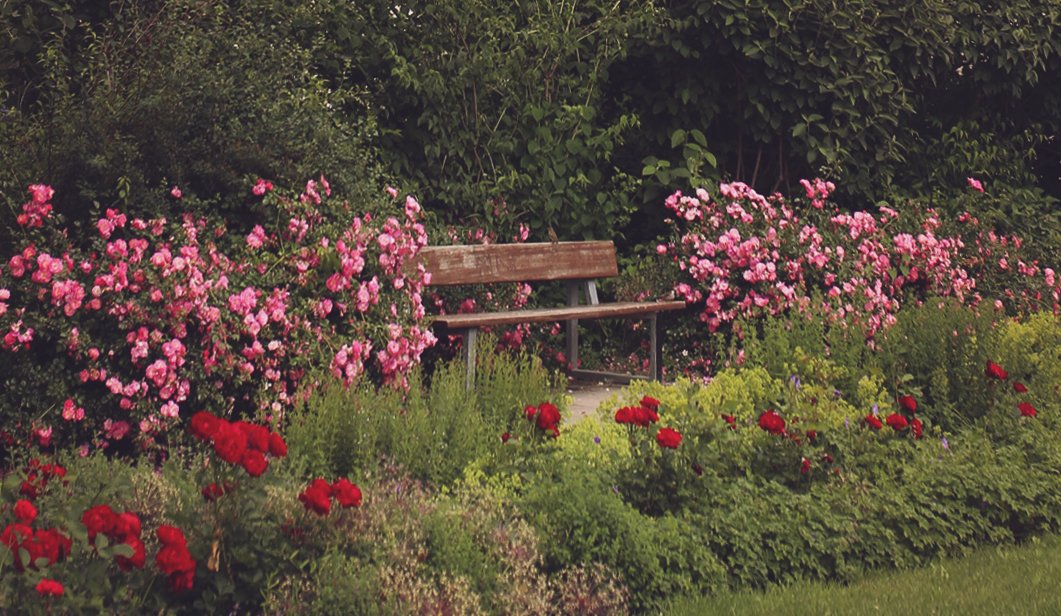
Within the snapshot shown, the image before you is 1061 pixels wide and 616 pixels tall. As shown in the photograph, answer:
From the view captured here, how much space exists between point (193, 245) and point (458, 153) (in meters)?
3.53

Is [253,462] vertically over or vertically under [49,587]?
over

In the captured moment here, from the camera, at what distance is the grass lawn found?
163 inches

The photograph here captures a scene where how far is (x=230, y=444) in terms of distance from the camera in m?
3.18

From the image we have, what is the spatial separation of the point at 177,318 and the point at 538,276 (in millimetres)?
3296

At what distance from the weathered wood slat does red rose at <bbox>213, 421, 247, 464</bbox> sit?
13.1ft

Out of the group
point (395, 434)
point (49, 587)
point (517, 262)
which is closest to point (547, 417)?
point (395, 434)

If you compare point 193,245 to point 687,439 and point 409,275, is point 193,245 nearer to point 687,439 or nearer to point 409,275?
point 409,275

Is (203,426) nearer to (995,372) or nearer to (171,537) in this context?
(171,537)

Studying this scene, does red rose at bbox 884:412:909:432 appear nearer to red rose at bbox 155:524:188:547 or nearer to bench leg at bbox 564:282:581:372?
red rose at bbox 155:524:188:547

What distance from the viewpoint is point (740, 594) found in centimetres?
425

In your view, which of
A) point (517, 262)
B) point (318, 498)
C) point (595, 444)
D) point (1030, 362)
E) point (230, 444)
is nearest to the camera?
point (230, 444)

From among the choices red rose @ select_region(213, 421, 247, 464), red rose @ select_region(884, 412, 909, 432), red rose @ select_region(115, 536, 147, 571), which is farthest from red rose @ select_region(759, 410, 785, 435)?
red rose @ select_region(115, 536, 147, 571)

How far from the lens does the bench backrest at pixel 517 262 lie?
308 inches

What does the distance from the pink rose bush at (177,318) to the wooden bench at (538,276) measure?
871mm
